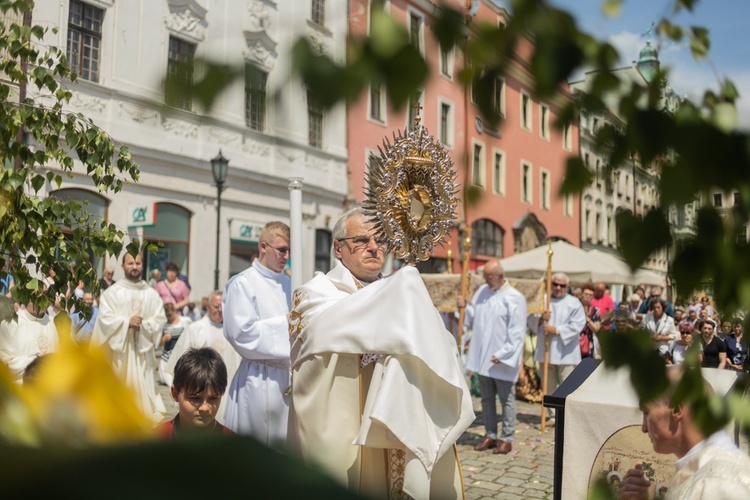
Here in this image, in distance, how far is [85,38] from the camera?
551 inches

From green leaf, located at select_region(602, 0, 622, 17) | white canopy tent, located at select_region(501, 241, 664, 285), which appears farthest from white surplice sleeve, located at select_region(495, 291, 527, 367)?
green leaf, located at select_region(602, 0, 622, 17)

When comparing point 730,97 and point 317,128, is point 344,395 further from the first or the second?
point 317,128

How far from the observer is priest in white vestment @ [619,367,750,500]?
2.02m

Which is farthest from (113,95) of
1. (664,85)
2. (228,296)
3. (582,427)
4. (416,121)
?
(664,85)

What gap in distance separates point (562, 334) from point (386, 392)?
6.29 m

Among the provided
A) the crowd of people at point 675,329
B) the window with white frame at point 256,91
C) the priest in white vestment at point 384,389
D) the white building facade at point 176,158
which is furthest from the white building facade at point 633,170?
the white building facade at point 176,158

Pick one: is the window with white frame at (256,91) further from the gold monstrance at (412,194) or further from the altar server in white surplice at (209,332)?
the altar server in white surplice at (209,332)

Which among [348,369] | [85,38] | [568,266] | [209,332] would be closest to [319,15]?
[348,369]

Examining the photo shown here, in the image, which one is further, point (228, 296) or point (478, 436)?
point (478, 436)

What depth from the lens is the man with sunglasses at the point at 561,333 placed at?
29.1 feet

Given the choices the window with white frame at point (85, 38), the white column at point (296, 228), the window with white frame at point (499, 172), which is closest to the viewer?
the white column at point (296, 228)

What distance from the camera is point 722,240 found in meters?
0.97

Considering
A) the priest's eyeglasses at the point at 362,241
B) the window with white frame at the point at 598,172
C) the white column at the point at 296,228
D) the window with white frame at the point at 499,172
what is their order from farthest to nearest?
1. the window with white frame at the point at 499,172
2. the white column at the point at 296,228
3. the priest's eyeglasses at the point at 362,241
4. the window with white frame at the point at 598,172

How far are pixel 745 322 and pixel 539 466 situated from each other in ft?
19.3
